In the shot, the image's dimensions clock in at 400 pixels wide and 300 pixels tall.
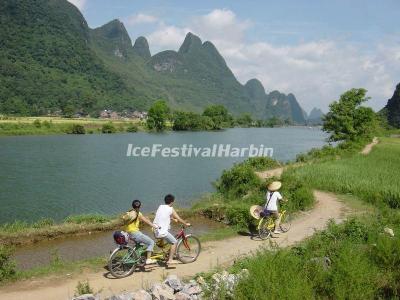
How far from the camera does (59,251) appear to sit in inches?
642

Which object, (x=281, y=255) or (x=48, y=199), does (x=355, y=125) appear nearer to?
(x=48, y=199)

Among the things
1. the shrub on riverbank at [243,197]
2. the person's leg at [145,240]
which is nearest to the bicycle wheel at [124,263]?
the person's leg at [145,240]

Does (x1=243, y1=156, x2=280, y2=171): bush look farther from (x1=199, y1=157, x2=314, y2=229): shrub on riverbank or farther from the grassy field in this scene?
the grassy field

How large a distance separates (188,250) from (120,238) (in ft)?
8.00

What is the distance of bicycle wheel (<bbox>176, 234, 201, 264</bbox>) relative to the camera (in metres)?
11.9

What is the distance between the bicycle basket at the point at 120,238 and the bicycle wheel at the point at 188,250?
1656mm

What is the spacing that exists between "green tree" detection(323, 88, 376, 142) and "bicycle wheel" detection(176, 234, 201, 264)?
47.2 meters

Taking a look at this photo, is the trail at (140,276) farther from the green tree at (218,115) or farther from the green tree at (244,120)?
the green tree at (244,120)

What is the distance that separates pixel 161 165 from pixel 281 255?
35914mm

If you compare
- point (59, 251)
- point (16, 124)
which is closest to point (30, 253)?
point (59, 251)

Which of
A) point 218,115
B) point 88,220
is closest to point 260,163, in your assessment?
point 88,220

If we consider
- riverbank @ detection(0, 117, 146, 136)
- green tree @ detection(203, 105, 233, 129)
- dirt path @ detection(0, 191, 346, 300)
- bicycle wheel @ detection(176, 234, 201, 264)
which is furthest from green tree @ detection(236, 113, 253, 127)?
bicycle wheel @ detection(176, 234, 201, 264)

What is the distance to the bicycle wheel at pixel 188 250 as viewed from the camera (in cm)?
1191

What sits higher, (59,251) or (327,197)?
(327,197)
